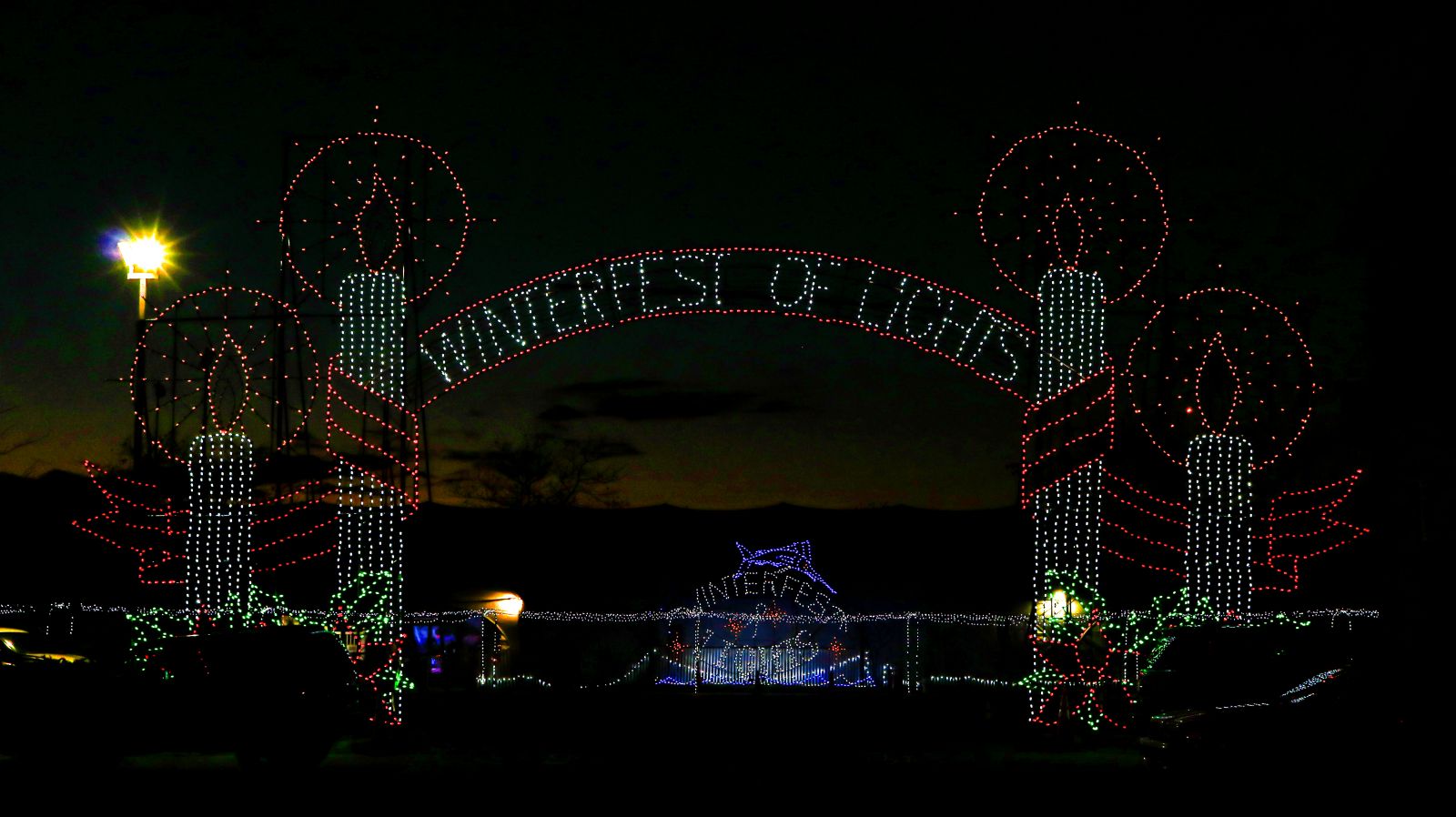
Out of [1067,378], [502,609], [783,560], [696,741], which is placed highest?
[1067,378]

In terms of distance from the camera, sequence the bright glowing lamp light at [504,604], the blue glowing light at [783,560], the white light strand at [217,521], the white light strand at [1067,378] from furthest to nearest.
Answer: the blue glowing light at [783,560], the bright glowing lamp light at [504,604], the white light strand at [217,521], the white light strand at [1067,378]

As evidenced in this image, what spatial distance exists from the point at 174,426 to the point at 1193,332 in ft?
58.3

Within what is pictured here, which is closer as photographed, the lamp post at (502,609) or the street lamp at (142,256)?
the street lamp at (142,256)

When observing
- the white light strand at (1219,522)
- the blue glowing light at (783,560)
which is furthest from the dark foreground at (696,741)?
the blue glowing light at (783,560)

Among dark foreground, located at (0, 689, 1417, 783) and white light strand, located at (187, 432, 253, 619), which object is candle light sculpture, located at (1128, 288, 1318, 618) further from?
white light strand, located at (187, 432, 253, 619)

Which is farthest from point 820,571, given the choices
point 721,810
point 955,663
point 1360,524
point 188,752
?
point 721,810

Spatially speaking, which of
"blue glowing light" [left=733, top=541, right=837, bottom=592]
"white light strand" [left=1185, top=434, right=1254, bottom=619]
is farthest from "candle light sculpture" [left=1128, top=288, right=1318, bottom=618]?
"blue glowing light" [left=733, top=541, right=837, bottom=592]

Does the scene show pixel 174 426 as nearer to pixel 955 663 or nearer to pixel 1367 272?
pixel 955 663

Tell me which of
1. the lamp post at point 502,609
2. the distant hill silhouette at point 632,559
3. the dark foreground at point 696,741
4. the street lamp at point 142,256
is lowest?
the dark foreground at point 696,741

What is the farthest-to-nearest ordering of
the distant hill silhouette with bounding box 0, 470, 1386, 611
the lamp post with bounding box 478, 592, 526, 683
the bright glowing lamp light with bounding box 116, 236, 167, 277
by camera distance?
the distant hill silhouette with bounding box 0, 470, 1386, 611 → the lamp post with bounding box 478, 592, 526, 683 → the bright glowing lamp light with bounding box 116, 236, 167, 277

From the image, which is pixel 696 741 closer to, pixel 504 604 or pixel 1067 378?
pixel 1067 378

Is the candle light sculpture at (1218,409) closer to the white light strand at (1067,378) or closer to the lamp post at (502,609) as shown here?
the white light strand at (1067,378)

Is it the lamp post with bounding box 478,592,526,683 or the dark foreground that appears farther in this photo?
the lamp post with bounding box 478,592,526,683

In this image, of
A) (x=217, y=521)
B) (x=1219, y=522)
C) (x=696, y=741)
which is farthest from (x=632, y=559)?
(x=696, y=741)
